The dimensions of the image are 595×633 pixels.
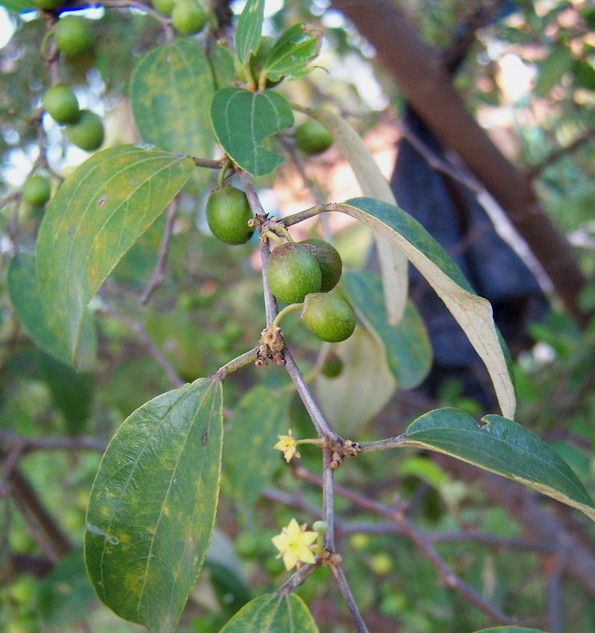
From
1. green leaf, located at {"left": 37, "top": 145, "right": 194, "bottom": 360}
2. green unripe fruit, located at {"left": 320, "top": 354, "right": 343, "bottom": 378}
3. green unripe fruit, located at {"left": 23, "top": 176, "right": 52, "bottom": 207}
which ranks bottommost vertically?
green unripe fruit, located at {"left": 320, "top": 354, "right": 343, "bottom": 378}

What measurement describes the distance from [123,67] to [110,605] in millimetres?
1546

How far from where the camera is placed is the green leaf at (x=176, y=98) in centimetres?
90

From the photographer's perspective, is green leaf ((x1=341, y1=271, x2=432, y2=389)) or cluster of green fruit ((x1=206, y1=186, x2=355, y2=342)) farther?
green leaf ((x1=341, y1=271, x2=432, y2=389))

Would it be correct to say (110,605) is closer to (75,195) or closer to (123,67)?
(75,195)

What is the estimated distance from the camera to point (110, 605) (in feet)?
1.90

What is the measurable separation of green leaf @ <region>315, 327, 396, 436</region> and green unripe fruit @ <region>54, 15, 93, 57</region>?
61 cm

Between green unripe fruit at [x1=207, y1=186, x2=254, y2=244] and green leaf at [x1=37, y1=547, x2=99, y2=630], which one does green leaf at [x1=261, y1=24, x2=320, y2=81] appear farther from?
green leaf at [x1=37, y1=547, x2=99, y2=630]

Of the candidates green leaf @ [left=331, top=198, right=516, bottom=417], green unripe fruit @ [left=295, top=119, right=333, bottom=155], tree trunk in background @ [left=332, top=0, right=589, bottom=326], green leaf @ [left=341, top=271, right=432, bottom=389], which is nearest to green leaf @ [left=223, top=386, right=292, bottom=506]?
green leaf @ [left=341, top=271, right=432, bottom=389]

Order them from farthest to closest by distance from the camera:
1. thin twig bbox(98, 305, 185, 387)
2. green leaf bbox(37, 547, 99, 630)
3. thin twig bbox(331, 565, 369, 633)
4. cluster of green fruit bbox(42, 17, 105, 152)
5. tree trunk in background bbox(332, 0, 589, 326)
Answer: tree trunk in background bbox(332, 0, 589, 326), green leaf bbox(37, 547, 99, 630), thin twig bbox(98, 305, 185, 387), cluster of green fruit bbox(42, 17, 105, 152), thin twig bbox(331, 565, 369, 633)

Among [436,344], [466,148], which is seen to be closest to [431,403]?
[436,344]

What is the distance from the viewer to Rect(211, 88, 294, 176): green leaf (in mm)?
608

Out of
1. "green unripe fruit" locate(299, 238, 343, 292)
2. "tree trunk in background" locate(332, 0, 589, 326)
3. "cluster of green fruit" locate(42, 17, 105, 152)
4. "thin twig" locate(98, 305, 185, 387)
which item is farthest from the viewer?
"tree trunk in background" locate(332, 0, 589, 326)

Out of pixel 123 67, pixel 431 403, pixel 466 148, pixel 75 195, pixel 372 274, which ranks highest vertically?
pixel 75 195

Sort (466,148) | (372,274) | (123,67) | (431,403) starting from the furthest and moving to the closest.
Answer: (431,403) → (466,148) → (123,67) → (372,274)
